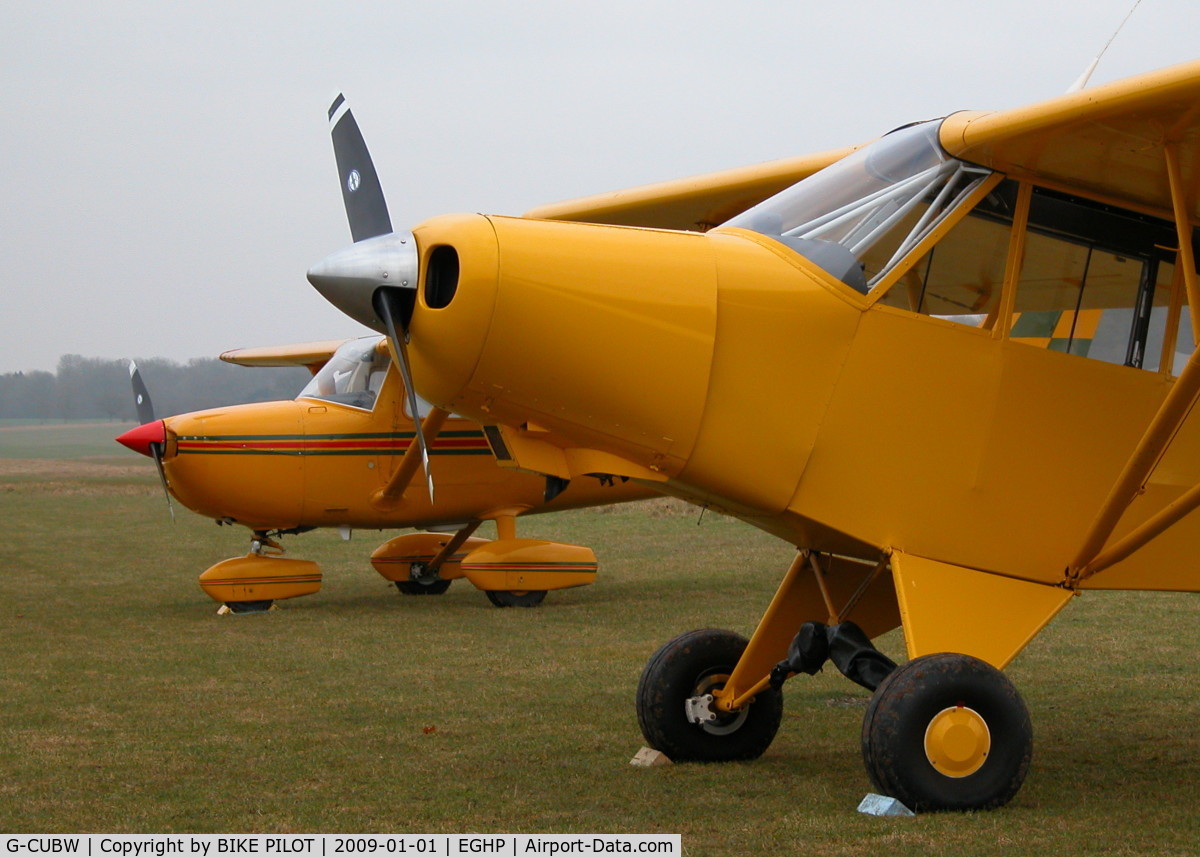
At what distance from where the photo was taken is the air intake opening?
15.8ft

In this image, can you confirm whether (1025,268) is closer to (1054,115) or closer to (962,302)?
(962,302)

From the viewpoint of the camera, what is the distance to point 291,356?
745 inches

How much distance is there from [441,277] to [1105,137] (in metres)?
2.65

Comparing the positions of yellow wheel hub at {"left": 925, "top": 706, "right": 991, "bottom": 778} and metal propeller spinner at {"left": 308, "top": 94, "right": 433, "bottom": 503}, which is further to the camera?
yellow wheel hub at {"left": 925, "top": 706, "right": 991, "bottom": 778}

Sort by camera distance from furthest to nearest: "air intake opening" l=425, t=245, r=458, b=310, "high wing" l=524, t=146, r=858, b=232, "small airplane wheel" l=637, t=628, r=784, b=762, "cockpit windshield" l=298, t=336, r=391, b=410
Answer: "cockpit windshield" l=298, t=336, r=391, b=410, "high wing" l=524, t=146, r=858, b=232, "small airplane wheel" l=637, t=628, r=784, b=762, "air intake opening" l=425, t=245, r=458, b=310

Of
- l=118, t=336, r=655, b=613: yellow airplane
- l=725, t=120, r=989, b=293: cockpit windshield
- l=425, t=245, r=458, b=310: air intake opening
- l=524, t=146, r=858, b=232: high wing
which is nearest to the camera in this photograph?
l=425, t=245, r=458, b=310: air intake opening

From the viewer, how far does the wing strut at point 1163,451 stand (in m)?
5.06

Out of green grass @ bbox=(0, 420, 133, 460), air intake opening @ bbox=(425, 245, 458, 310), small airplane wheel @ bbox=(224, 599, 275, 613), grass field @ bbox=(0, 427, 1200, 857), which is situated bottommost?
green grass @ bbox=(0, 420, 133, 460)

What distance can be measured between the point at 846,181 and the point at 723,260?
0.90 metres

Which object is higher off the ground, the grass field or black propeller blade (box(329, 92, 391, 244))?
black propeller blade (box(329, 92, 391, 244))

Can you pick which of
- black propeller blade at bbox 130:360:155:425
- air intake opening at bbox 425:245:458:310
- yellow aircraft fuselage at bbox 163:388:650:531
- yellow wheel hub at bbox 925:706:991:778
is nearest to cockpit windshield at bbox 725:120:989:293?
air intake opening at bbox 425:245:458:310

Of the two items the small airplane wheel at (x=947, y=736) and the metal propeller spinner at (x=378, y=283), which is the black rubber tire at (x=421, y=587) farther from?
the small airplane wheel at (x=947, y=736)

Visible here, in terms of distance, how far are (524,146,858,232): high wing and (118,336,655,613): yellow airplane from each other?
16.2 ft

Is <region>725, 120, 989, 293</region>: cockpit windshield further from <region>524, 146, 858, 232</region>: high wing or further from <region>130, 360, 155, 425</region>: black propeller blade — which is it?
<region>130, 360, 155, 425</region>: black propeller blade
